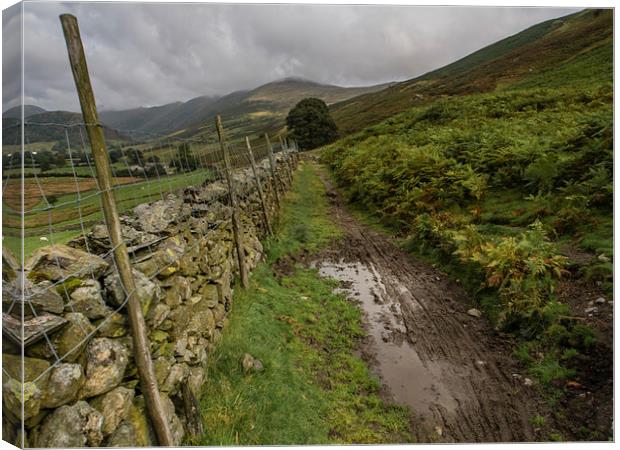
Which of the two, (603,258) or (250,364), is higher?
(250,364)

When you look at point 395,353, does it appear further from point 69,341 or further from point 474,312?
point 69,341

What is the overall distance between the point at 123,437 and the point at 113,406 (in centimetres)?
33

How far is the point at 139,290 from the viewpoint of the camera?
12.5ft

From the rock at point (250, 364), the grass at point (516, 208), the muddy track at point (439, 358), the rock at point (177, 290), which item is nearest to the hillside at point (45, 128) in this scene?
the rock at point (177, 290)

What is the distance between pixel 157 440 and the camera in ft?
12.2

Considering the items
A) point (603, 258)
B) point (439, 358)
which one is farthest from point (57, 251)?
point (603, 258)

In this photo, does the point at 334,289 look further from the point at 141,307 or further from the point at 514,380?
the point at 141,307

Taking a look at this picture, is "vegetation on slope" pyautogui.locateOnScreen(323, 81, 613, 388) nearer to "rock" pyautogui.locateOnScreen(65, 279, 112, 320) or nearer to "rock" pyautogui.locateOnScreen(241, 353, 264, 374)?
"rock" pyautogui.locateOnScreen(241, 353, 264, 374)

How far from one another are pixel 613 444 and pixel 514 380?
131cm

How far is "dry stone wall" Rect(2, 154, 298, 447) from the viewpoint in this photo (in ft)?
9.37

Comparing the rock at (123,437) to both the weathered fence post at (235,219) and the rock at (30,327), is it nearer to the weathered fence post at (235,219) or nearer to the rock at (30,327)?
the rock at (30,327)

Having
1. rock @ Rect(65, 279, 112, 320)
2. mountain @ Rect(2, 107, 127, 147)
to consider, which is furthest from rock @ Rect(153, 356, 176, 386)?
mountain @ Rect(2, 107, 127, 147)

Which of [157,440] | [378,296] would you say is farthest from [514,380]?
[157,440]

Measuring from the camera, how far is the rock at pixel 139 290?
3531 millimetres
